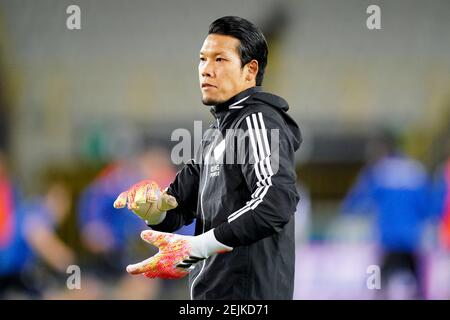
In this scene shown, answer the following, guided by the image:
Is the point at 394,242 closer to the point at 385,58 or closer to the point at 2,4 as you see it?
the point at 385,58

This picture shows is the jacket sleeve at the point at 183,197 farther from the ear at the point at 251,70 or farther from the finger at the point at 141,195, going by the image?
the ear at the point at 251,70

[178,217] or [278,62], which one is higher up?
[278,62]

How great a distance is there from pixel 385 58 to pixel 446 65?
51 centimetres

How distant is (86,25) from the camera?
641cm

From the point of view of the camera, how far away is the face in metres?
2.27

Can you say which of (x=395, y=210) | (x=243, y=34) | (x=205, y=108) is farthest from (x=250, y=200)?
(x=205, y=108)

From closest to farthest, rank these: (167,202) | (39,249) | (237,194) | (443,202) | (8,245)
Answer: (237,194) < (167,202) < (8,245) < (39,249) < (443,202)

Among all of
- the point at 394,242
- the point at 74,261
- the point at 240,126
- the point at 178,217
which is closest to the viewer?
the point at 240,126

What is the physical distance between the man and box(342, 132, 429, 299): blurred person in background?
115 inches

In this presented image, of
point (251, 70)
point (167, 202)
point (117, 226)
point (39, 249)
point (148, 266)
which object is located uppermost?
point (251, 70)

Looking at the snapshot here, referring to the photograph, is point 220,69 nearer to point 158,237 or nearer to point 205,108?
point 158,237

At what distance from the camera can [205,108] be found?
647cm

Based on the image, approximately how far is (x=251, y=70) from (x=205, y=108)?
4.14 metres

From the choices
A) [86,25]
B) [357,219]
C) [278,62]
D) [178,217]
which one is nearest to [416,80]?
[278,62]
